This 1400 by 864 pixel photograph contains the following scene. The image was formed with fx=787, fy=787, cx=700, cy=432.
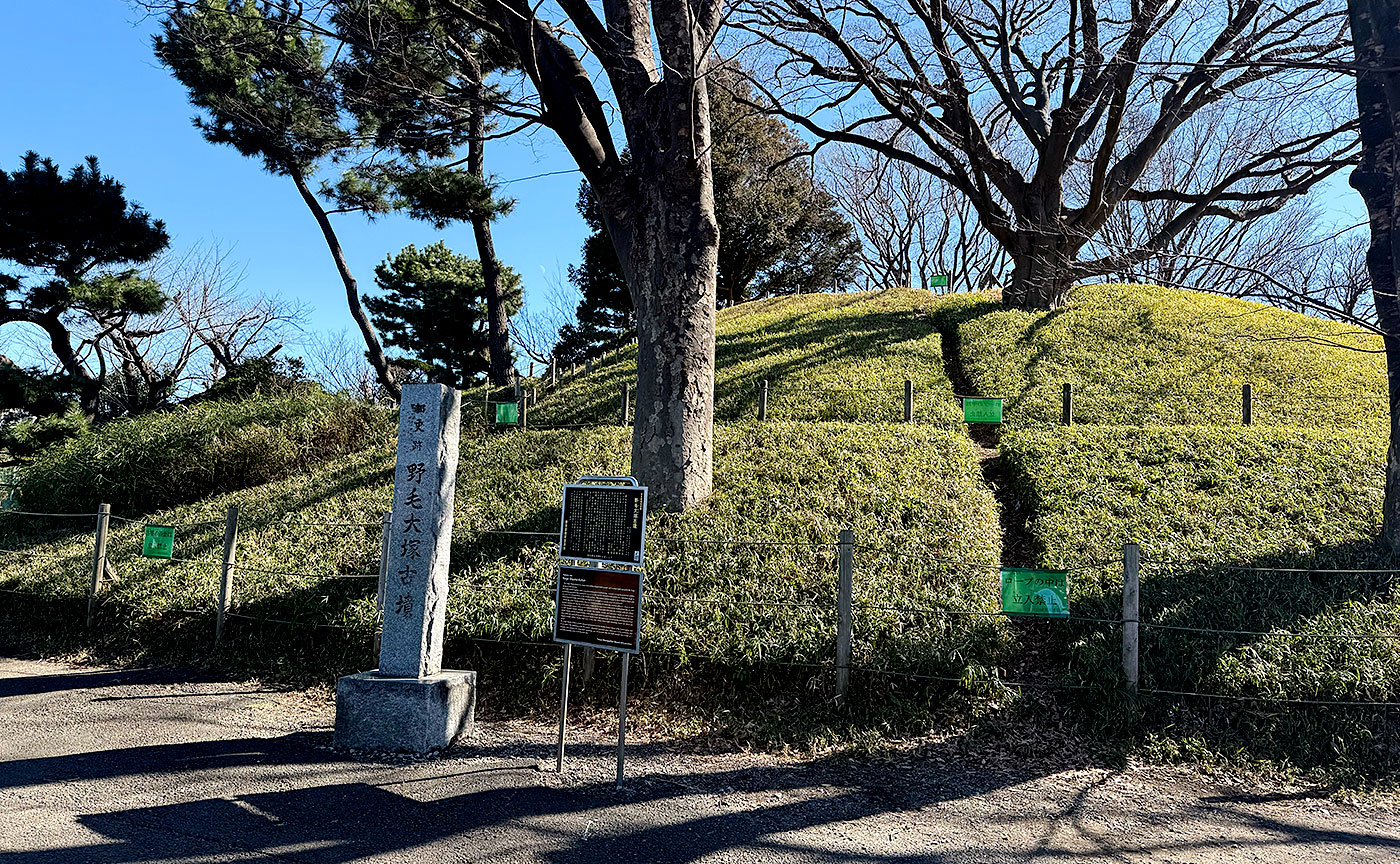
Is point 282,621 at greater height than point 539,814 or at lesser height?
greater

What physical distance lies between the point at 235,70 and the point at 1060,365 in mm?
16452

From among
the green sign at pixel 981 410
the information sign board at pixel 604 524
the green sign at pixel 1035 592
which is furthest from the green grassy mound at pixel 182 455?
the green sign at pixel 1035 592

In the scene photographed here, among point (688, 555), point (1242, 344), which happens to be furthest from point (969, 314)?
point (688, 555)

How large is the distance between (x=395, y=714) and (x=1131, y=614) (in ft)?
17.1

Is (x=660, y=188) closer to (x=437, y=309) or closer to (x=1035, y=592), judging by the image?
(x=1035, y=592)

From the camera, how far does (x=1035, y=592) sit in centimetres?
559

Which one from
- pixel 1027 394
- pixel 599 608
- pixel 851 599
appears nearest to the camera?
pixel 599 608

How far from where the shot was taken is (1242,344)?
49.8ft

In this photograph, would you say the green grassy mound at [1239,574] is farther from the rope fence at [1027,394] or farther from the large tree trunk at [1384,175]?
the rope fence at [1027,394]

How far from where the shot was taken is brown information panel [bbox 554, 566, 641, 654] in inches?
188

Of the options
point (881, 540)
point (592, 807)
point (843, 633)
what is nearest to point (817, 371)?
point (881, 540)

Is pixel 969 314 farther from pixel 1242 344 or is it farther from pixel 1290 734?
pixel 1290 734

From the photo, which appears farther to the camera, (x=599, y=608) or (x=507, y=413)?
(x=507, y=413)

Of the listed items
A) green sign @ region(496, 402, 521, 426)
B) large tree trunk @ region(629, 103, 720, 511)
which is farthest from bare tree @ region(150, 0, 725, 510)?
green sign @ region(496, 402, 521, 426)
